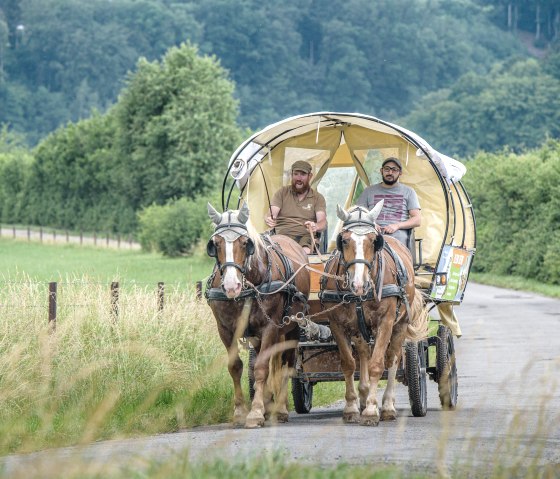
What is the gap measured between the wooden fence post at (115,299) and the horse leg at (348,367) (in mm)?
3796

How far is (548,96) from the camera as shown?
94.2m

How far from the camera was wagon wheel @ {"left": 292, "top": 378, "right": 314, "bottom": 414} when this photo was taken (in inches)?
534

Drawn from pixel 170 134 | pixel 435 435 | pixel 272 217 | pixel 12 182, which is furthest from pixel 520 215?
pixel 12 182

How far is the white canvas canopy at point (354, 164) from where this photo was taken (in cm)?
1488

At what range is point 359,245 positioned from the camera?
465 inches

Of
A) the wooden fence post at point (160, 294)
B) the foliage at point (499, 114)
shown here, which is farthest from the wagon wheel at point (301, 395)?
the foliage at point (499, 114)

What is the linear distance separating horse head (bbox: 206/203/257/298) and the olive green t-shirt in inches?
73.4

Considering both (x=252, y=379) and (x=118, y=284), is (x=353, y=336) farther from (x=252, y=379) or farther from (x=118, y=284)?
(x=118, y=284)

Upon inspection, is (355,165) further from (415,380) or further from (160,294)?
(415,380)

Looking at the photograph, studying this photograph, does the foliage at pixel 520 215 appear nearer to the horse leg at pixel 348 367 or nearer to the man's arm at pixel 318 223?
the man's arm at pixel 318 223

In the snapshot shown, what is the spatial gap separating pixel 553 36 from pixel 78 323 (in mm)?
144142

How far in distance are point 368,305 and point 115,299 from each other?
4.49 m

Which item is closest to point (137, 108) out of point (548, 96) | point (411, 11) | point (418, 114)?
point (548, 96)

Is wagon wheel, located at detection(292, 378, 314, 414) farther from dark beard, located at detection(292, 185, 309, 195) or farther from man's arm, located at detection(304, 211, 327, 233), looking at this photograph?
dark beard, located at detection(292, 185, 309, 195)
